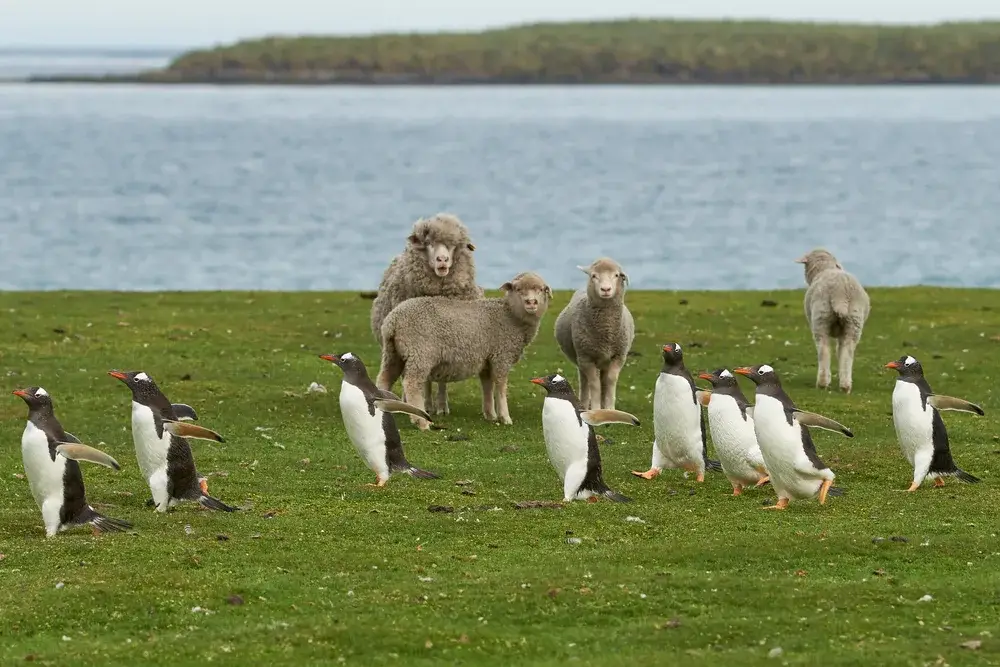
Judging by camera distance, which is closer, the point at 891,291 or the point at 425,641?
the point at 425,641

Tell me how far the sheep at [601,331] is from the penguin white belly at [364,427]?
15.2 ft

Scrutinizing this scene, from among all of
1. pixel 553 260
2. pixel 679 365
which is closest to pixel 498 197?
pixel 553 260

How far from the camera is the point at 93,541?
481 inches

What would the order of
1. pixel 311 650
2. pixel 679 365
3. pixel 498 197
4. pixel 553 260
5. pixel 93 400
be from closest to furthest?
pixel 311 650, pixel 679 365, pixel 93 400, pixel 553 260, pixel 498 197

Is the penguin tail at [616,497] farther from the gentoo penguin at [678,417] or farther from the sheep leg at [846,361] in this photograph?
the sheep leg at [846,361]

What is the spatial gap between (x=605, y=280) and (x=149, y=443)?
676 cm

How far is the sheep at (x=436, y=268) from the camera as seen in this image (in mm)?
18906

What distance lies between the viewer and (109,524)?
1270 centimetres

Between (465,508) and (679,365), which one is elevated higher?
(679,365)

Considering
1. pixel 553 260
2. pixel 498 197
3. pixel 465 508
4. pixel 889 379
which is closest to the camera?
pixel 465 508

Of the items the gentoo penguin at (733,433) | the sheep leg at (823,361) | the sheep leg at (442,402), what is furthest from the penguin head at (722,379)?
the sheep leg at (823,361)

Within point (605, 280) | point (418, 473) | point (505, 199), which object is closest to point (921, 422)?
point (418, 473)

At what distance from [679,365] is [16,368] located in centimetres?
1074

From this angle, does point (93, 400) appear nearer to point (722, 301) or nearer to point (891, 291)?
point (722, 301)
